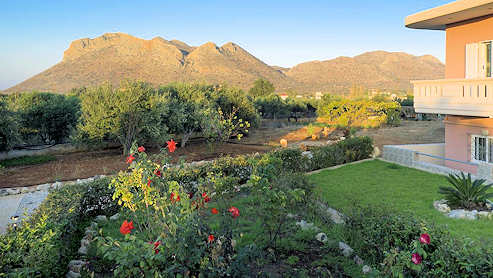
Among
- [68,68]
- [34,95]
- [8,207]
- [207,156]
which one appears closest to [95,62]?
[68,68]

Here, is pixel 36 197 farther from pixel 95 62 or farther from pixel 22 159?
pixel 95 62

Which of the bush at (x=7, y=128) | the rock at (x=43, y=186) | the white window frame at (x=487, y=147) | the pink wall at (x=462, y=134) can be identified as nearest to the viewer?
the rock at (x=43, y=186)

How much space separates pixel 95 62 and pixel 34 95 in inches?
1983

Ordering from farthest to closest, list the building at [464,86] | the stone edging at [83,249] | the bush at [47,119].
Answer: the bush at [47,119], the building at [464,86], the stone edging at [83,249]

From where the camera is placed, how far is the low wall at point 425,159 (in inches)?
386

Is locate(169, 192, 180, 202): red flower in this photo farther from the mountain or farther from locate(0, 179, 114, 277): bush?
the mountain

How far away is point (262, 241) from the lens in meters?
5.38

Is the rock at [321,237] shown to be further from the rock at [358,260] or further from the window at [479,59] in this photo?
the window at [479,59]

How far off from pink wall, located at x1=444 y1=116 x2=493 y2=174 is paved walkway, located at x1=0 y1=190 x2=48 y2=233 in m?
12.6

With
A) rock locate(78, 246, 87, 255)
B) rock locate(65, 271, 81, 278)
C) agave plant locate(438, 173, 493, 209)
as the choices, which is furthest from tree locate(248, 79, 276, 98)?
rock locate(65, 271, 81, 278)

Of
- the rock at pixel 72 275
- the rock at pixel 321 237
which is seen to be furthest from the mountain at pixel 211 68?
the rock at pixel 72 275

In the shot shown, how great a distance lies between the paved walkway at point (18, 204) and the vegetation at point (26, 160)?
5.21 meters

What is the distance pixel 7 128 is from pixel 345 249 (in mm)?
13880

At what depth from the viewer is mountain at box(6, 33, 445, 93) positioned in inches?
2438
